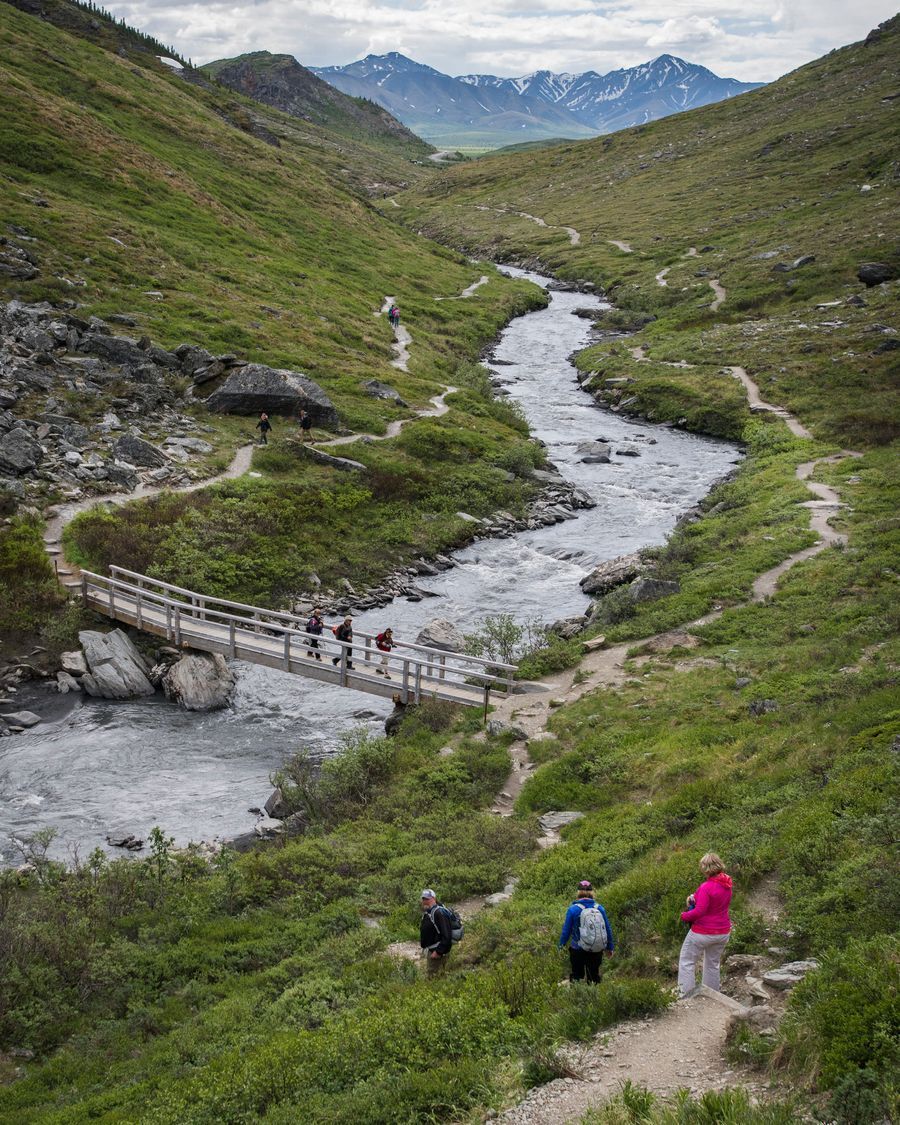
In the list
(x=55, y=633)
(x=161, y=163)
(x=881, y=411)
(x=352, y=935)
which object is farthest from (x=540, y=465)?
(x=161, y=163)

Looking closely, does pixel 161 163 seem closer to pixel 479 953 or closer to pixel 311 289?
pixel 311 289

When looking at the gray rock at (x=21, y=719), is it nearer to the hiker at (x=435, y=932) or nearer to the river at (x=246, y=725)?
the river at (x=246, y=725)

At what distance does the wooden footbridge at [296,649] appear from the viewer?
87.8 feet

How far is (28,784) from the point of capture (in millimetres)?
23562

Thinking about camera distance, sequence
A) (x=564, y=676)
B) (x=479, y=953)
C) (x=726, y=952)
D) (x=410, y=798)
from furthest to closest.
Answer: (x=564, y=676) → (x=410, y=798) → (x=479, y=953) → (x=726, y=952)

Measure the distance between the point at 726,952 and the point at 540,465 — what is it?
4118 cm

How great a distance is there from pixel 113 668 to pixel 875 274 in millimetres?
72930

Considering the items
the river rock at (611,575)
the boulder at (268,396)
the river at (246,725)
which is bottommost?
the river at (246,725)

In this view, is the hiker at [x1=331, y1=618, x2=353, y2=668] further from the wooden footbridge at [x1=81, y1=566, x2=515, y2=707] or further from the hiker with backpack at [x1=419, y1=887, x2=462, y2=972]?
the hiker with backpack at [x1=419, y1=887, x2=462, y2=972]

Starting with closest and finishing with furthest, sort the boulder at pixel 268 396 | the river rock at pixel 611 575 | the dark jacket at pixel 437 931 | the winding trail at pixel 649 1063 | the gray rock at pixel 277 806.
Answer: the winding trail at pixel 649 1063, the dark jacket at pixel 437 931, the gray rock at pixel 277 806, the river rock at pixel 611 575, the boulder at pixel 268 396

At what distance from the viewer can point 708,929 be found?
1117cm

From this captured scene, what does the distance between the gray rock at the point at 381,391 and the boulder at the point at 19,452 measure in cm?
2226

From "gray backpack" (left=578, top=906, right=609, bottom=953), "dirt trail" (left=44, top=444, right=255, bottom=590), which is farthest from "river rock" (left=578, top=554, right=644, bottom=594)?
"gray backpack" (left=578, top=906, right=609, bottom=953)

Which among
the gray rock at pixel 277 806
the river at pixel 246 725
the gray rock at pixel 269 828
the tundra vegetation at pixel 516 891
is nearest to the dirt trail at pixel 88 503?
Answer: the tundra vegetation at pixel 516 891
